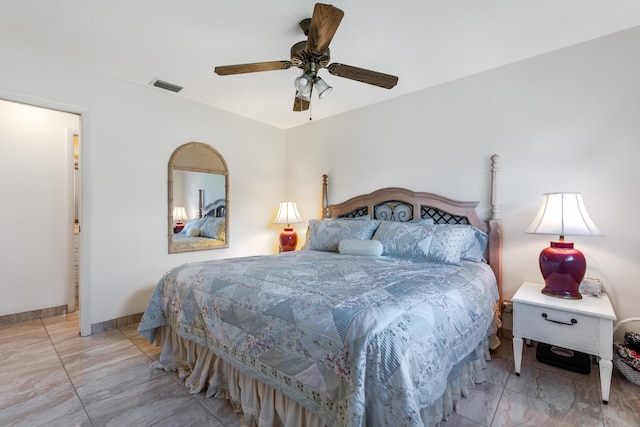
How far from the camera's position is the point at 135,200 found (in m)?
3.11

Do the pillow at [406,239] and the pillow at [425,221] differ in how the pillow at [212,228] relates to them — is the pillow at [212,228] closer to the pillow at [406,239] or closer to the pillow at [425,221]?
the pillow at [406,239]

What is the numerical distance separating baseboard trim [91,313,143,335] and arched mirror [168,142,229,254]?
29.8 inches

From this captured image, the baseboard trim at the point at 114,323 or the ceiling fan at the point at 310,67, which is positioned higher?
the ceiling fan at the point at 310,67

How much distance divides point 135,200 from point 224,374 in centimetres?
217

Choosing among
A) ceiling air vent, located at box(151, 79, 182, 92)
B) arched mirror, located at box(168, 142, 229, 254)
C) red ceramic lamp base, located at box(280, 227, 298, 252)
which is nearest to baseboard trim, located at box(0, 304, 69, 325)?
arched mirror, located at box(168, 142, 229, 254)

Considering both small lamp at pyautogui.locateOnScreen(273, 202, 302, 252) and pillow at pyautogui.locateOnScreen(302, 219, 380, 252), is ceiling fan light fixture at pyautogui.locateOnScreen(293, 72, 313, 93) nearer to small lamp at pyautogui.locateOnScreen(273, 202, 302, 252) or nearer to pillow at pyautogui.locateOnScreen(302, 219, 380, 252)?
pillow at pyautogui.locateOnScreen(302, 219, 380, 252)

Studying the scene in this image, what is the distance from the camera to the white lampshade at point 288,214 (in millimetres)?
4098

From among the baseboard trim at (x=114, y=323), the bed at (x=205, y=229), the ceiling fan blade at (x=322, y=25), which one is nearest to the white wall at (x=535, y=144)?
the ceiling fan blade at (x=322, y=25)

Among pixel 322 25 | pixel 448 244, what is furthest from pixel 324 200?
pixel 322 25

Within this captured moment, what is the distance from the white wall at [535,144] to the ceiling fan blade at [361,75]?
1134 millimetres

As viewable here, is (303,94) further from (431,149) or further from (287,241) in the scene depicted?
(287,241)

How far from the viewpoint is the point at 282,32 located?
7.19 ft

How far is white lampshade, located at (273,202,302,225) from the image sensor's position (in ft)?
13.4

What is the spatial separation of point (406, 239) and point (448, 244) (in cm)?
35
